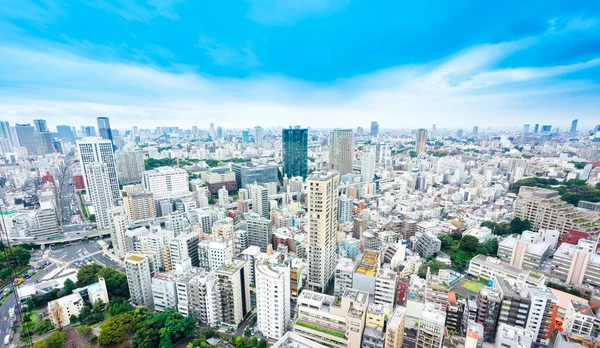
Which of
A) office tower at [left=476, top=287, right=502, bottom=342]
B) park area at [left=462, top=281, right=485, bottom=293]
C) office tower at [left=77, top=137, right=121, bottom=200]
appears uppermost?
office tower at [left=77, top=137, right=121, bottom=200]

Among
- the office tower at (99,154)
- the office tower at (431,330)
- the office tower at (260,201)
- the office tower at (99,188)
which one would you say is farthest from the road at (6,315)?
the office tower at (431,330)

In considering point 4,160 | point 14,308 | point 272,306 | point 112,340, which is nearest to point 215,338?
point 272,306

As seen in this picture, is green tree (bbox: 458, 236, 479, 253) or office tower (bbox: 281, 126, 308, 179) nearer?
green tree (bbox: 458, 236, 479, 253)

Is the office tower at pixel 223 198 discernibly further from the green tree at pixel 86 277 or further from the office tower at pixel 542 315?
the office tower at pixel 542 315

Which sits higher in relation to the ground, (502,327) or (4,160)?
(4,160)

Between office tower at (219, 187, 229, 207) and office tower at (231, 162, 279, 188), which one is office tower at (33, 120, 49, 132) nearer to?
office tower at (219, 187, 229, 207)

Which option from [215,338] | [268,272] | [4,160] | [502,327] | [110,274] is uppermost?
[4,160]

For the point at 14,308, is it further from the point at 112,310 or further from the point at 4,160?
the point at 4,160

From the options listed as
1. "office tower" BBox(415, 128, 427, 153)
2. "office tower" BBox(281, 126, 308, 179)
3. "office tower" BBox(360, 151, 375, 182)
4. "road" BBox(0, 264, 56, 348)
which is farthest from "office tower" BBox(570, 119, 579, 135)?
"road" BBox(0, 264, 56, 348)
